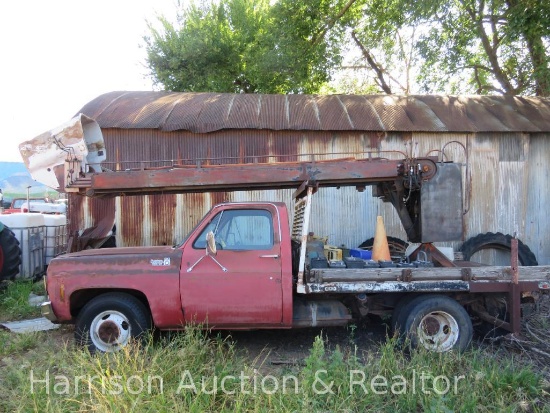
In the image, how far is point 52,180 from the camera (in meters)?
5.79

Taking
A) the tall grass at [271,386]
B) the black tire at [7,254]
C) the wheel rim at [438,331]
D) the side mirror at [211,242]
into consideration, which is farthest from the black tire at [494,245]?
the black tire at [7,254]

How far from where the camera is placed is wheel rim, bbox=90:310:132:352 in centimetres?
500

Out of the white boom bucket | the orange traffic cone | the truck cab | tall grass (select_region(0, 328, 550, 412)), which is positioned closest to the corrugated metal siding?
the white boom bucket

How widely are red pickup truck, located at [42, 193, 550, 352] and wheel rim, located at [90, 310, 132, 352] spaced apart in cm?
1

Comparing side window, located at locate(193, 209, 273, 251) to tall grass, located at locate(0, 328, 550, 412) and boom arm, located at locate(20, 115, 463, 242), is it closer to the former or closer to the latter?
boom arm, located at locate(20, 115, 463, 242)

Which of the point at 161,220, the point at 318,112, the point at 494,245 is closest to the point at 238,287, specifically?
the point at 161,220

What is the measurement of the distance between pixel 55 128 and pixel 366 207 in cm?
638

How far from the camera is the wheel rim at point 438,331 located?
496cm

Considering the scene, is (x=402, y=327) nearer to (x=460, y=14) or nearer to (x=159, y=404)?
(x=159, y=404)

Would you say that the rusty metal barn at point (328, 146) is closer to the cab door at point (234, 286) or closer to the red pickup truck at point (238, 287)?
the red pickup truck at point (238, 287)

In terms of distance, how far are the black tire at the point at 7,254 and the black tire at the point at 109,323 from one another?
4.11 m

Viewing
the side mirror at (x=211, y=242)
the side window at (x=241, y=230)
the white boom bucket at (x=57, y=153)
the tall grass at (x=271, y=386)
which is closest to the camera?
the tall grass at (x=271, y=386)

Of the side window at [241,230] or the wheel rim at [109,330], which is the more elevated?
the side window at [241,230]

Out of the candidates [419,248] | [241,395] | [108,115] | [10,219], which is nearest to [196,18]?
[108,115]
